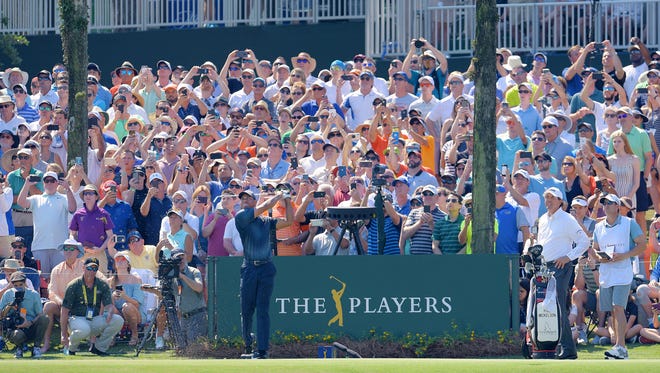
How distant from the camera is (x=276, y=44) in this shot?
99.5 feet

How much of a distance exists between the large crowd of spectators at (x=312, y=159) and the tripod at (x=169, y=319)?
744 mm

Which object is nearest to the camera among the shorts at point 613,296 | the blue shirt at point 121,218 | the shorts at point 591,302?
the shorts at point 613,296

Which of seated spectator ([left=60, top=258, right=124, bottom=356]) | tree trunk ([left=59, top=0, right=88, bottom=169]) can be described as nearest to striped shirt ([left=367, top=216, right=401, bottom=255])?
seated spectator ([left=60, top=258, right=124, bottom=356])

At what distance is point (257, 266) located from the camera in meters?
17.1

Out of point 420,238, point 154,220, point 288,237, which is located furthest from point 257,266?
point 154,220

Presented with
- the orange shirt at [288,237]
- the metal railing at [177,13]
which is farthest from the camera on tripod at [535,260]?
the metal railing at [177,13]

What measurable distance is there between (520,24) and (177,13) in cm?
754

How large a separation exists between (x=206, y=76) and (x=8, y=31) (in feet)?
31.6

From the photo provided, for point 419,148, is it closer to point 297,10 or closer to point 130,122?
point 130,122

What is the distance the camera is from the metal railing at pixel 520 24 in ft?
90.8

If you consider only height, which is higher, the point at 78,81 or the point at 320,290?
the point at 78,81

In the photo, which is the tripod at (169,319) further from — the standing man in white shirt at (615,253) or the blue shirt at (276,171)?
the standing man in white shirt at (615,253)

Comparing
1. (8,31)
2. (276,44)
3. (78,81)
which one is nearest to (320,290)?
(78,81)

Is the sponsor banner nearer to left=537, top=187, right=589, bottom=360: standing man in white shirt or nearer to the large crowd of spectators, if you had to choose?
left=537, top=187, right=589, bottom=360: standing man in white shirt
